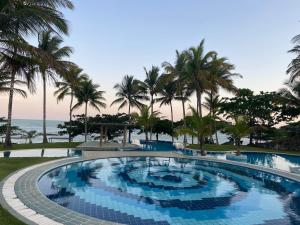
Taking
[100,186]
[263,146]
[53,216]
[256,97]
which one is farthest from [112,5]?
[263,146]

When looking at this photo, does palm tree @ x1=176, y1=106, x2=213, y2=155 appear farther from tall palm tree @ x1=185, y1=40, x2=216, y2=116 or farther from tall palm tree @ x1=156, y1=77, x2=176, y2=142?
tall palm tree @ x1=156, y1=77, x2=176, y2=142

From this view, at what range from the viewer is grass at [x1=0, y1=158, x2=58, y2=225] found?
5.48m

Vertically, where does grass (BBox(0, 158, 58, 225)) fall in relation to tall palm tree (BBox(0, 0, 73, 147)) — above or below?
below

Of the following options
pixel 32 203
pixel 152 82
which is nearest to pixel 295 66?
pixel 152 82

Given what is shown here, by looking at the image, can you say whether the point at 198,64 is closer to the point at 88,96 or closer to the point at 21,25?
the point at 88,96

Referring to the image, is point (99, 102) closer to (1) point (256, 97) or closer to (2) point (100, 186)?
(1) point (256, 97)

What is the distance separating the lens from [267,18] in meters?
17.7

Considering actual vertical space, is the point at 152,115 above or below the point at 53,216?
above

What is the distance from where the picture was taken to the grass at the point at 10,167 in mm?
5483

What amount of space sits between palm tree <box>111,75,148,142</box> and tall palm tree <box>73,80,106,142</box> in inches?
94.4

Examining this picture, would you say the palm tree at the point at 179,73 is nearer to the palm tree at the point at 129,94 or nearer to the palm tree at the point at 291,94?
the palm tree at the point at 129,94

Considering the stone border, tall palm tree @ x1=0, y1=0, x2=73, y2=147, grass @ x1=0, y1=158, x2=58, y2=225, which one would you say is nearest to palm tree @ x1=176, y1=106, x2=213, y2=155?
the stone border

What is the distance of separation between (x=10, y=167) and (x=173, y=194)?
22.3 ft

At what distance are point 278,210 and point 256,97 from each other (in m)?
21.1
